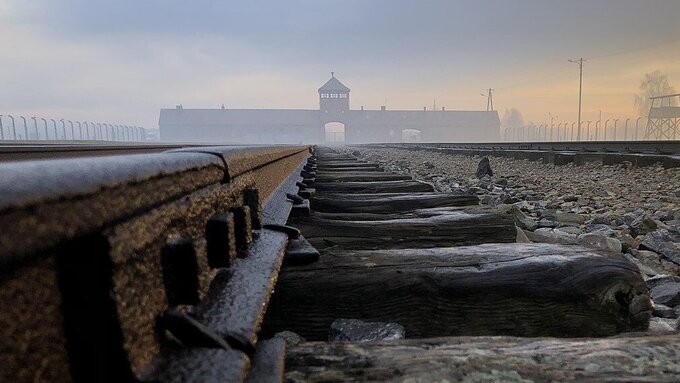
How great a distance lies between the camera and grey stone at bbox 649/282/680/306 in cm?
191

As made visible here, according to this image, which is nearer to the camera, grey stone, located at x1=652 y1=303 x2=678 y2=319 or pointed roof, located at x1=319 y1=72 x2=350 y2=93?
grey stone, located at x1=652 y1=303 x2=678 y2=319

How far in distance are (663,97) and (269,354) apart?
2779 inches

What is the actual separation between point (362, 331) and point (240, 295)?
0.45m

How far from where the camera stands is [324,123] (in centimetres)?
9294

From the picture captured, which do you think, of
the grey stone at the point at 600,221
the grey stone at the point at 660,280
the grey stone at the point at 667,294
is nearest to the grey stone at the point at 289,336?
the grey stone at the point at 667,294

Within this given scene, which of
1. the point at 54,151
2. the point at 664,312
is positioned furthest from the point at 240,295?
the point at 54,151

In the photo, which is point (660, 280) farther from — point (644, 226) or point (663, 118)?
point (663, 118)

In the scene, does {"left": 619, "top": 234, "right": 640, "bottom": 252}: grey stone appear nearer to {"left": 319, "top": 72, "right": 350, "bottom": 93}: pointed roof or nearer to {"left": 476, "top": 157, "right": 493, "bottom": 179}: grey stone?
{"left": 476, "top": 157, "right": 493, "bottom": 179}: grey stone

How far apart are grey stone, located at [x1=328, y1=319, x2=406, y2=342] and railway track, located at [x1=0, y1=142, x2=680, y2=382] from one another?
0.16 ft

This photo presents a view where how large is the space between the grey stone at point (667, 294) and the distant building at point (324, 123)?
281 ft

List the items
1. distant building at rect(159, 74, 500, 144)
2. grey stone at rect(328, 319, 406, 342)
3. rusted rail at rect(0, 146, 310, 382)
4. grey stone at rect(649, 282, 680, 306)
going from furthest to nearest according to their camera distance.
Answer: distant building at rect(159, 74, 500, 144)
grey stone at rect(649, 282, 680, 306)
grey stone at rect(328, 319, 406, 342)
rusted rail at rect(0, 146, 310, 382)

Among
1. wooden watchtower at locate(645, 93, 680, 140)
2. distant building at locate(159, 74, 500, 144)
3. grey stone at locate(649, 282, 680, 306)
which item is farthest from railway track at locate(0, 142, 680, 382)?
distant building at locate(159, 74, 500, 144)

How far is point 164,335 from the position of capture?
2.29ft

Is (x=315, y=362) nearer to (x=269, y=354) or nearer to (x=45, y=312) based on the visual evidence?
(x=269, y=354)
